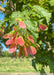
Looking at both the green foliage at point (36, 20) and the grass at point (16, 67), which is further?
the grass at point (16, 67)

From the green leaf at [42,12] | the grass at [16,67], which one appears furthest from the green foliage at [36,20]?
the grass at [16,67]

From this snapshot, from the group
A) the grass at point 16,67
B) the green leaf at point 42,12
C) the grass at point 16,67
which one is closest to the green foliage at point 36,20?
the green leaf at point 42,12

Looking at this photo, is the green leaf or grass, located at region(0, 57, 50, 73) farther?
grass, located at region(0, 57, 50, 73)

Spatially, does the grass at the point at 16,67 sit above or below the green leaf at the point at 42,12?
below

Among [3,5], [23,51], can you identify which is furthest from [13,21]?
[3,5]

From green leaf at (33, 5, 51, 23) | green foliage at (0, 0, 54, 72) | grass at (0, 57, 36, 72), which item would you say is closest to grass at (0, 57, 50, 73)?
grass at (0, 57, 36, 72)

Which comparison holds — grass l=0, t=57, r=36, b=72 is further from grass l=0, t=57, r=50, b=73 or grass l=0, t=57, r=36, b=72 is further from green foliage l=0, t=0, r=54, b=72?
green foliage l=0, t=0, r=54, b=72

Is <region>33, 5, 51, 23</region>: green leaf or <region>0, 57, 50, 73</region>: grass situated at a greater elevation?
<region>33, 5, 51, 23</region>: green leaf

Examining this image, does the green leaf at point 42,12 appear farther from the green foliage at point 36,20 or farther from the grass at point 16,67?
the grass at point 16,67

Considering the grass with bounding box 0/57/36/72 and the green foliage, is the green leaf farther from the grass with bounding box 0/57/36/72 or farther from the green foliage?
the grass with bounding box 0/57/36/72

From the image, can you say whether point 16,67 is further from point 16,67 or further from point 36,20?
point 36,20

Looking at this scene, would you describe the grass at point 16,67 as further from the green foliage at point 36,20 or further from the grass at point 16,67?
the green foliage at point 36,20

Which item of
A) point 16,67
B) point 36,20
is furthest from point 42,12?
point 16,67

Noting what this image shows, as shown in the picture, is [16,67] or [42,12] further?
[16,67]
